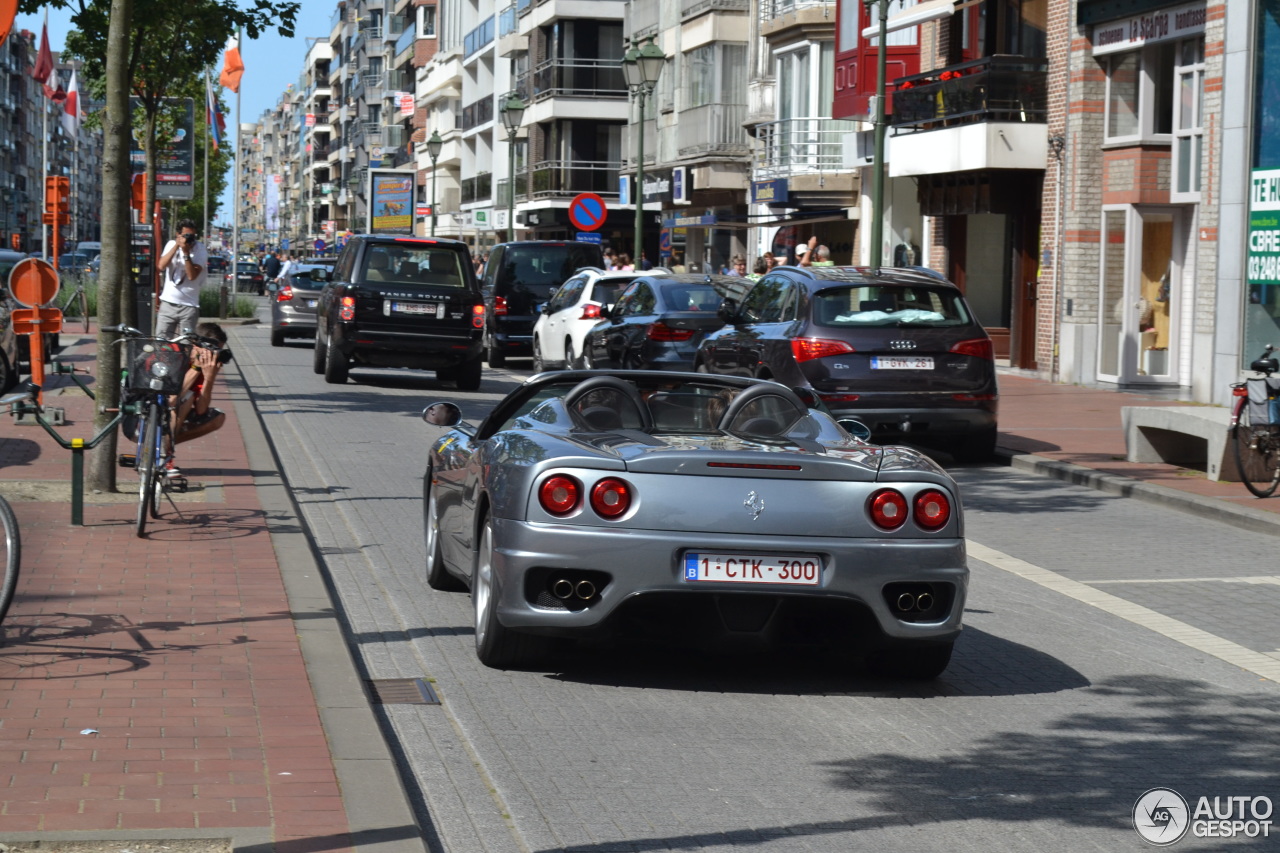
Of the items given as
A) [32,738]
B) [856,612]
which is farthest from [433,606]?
[32,738]

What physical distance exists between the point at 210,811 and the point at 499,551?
84.9 inches

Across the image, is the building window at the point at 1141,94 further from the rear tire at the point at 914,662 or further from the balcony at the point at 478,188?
the balcony at the point at 478,188

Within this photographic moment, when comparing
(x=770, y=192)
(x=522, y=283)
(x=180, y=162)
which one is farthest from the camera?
(x=770, y=192)

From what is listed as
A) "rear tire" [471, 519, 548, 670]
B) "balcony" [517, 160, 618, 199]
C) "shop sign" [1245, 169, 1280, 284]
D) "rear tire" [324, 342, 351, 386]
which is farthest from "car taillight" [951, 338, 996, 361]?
"balcony" [517, 160, 618, 199]

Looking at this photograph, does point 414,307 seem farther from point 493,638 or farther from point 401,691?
point 401,691

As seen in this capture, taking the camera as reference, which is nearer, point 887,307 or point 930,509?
point 930,509

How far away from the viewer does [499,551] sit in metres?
6.88

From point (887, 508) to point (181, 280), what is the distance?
13964mm

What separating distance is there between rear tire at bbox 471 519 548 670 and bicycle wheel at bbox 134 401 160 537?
328 cm

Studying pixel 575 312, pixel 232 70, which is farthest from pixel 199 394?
pixel 232 70

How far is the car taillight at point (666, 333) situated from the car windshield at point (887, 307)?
5490 millimetres

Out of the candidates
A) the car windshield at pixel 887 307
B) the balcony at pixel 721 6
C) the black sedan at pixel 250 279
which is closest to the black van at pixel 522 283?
the car windshield at pixel 887 307

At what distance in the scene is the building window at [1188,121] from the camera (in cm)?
2542

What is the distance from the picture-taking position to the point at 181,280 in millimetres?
19406
